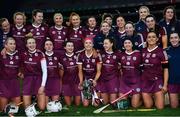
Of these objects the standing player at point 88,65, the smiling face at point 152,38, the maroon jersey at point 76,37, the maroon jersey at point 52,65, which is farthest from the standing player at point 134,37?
the maroon jersey at point 52,65

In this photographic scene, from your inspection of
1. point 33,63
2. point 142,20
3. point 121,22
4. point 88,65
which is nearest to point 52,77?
point 33,63

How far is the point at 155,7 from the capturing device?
12.2 meters

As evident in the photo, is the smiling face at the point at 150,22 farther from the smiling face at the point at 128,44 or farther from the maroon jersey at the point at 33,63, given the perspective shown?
the maroon jersey at the point at 33,63

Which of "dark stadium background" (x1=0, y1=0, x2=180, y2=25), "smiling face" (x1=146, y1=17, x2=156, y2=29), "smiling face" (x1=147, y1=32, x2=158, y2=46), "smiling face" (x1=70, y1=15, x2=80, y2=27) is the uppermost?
"dark stadium background" (x1=0, y1=0, x2=180, y2=25)

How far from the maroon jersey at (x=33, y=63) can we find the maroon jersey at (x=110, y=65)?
1.05 meters

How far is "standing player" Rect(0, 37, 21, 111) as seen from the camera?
740cm

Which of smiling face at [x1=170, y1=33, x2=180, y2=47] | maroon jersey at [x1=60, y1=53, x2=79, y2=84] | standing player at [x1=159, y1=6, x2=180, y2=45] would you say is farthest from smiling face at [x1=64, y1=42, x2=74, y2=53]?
smiling face at [x1=170, y1=33, x2=180, y2=47]

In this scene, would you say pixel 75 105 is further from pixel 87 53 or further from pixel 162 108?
pixel 162 108

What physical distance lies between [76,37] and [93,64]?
0.69 meters

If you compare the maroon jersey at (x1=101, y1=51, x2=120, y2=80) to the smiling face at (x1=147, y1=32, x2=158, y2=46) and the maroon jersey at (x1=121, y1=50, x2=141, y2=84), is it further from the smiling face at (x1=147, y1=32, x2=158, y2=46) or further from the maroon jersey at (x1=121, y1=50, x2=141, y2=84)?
the smiling face at (x1=147, y1=32, x2=158, y2=46)

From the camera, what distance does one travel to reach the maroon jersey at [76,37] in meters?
8.01

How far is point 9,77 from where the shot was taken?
7430 millimetres

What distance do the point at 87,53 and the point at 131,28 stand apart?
0.86m

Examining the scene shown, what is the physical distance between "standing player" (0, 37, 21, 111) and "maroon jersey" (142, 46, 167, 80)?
211 cm
